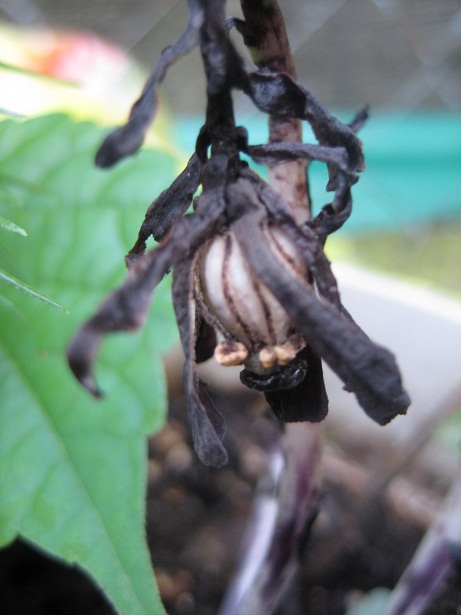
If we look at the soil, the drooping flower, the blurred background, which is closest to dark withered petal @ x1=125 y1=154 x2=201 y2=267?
the drooping flower

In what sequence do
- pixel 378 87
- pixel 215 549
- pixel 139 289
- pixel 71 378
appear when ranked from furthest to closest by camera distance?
pixel 378 87 → pixel 215 549 → pixel 71 378 → pixel 139 289

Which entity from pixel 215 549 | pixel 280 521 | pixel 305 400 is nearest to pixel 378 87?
pixel 215 549

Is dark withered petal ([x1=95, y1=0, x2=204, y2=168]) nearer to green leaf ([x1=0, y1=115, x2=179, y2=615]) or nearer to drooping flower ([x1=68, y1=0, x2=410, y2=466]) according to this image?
drooping flower ([x1=68, y1=0, x2=410, y2=466])

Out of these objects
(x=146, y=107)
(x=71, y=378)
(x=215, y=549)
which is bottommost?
(x=215, y=549)

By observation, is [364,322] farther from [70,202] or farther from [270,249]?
[270,249]

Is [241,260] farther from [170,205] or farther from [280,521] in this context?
[280,521]

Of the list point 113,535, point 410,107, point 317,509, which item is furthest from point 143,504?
point 410,107
